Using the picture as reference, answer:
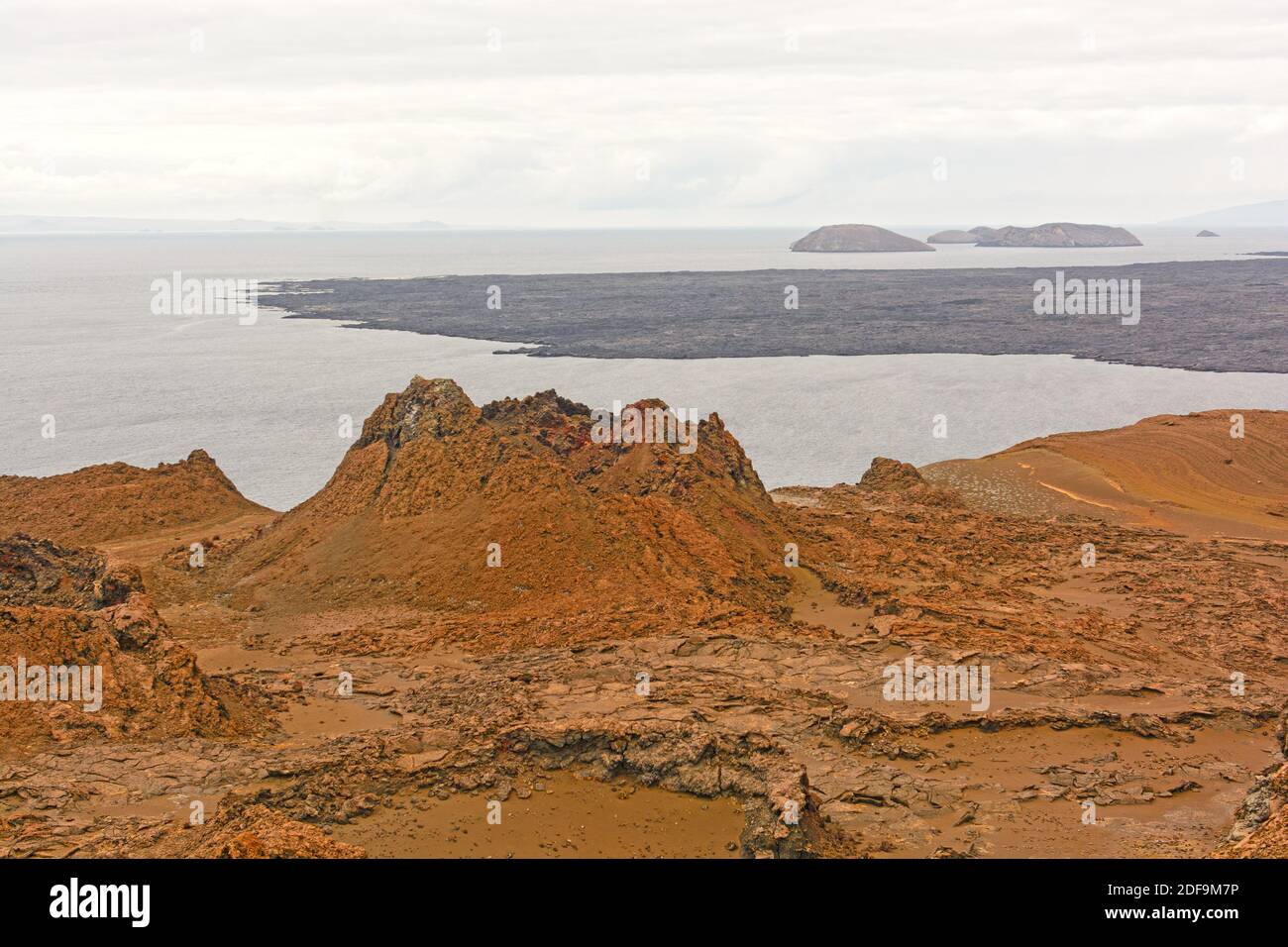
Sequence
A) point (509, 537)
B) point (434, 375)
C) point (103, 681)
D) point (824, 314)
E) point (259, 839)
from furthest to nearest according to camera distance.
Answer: point (824, 314)
point (434, 375)
point (509, 537)
point (103, 681)
point (259, 839)

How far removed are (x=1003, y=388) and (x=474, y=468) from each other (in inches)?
1689

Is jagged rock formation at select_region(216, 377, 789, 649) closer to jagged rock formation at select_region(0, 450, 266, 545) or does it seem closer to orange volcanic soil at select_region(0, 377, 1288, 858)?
orange volcanic soil at select_region(0, 377, 1288, 858)

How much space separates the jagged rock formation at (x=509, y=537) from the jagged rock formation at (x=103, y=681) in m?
6.15

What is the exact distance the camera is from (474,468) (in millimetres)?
25031

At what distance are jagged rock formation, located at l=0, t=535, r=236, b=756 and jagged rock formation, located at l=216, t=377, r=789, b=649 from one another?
615 cm

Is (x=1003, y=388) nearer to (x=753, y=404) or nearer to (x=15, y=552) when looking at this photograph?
(x=753, y=404)

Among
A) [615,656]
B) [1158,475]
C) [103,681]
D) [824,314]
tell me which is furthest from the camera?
[824,314]

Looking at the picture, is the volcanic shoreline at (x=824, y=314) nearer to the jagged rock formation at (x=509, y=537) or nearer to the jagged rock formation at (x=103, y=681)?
the jagged rock formation at (x=509, y=537)

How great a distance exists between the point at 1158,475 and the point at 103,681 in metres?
32.1

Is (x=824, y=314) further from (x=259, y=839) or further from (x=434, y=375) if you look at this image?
(x=259, y=839)

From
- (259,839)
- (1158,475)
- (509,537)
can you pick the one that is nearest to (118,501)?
(509,537)

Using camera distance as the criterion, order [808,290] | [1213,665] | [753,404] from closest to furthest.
→ [1213,665], [753,404], [808,290]

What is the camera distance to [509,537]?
2323 cm

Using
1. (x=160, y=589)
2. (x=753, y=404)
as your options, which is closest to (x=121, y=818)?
(x=160, y=589)
